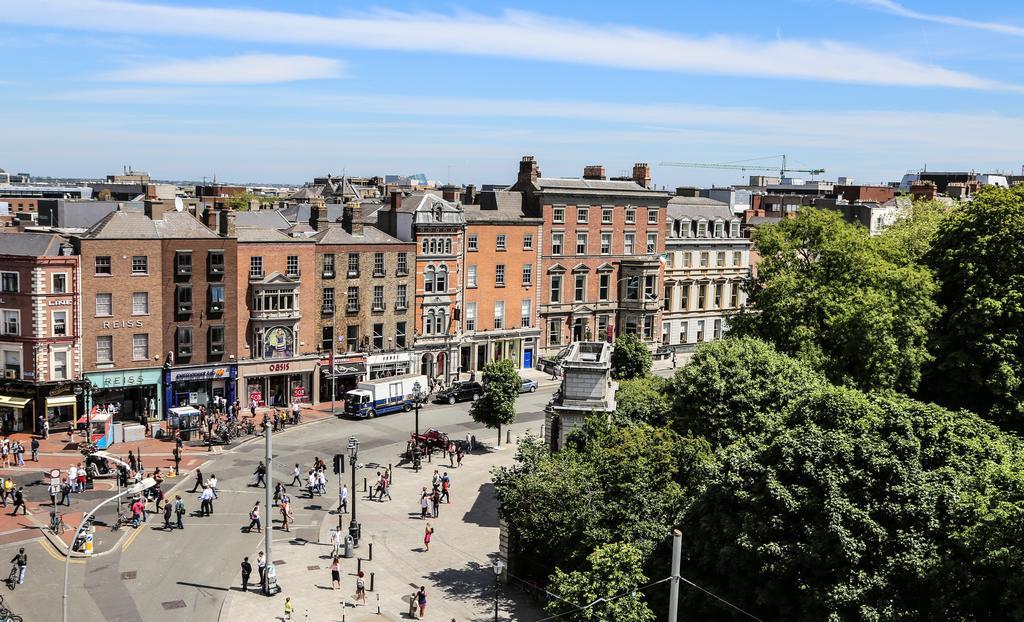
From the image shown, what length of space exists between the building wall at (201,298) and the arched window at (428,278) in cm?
1549

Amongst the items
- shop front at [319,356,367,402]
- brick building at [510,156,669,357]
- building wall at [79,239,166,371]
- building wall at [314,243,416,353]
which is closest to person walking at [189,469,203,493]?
building wall at [79,239,166,371]

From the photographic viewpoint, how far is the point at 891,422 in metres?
28.0

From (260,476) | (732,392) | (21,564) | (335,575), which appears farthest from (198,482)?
(732,392)

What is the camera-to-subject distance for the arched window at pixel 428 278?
75.0 meters

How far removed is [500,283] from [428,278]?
7.36 meters

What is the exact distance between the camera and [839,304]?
53.7 m

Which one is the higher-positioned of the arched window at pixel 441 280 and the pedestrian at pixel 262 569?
the arched window at pixel 441 280

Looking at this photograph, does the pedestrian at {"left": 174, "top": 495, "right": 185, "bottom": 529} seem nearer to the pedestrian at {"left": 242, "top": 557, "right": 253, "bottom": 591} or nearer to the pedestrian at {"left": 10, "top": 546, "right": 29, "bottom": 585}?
the pedestrian at {"left": 10, "top": 546, "right": 29, "bottom": 585}

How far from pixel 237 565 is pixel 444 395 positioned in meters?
32.0

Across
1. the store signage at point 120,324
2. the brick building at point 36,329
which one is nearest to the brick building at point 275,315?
the store signage at point 120,324

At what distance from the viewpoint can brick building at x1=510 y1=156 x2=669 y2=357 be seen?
82.9 m

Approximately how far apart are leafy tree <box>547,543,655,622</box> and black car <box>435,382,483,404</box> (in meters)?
39.6

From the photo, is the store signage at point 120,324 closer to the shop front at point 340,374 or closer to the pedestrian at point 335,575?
the shop front at point 340,374

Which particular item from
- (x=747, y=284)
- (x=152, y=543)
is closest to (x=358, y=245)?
(x=747, y=284)
